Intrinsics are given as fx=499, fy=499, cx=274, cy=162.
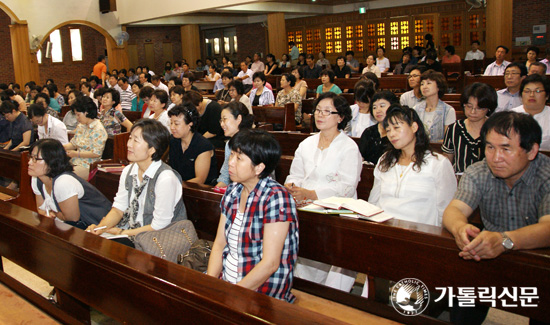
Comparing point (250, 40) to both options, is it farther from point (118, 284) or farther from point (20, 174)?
point (118, 284)

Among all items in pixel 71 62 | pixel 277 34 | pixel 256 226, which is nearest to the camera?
pixel 256 226

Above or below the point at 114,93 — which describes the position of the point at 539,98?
below

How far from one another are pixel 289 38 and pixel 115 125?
14.5 meters

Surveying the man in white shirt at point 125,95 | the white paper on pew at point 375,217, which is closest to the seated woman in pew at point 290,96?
the man in white shirt at point 125,95

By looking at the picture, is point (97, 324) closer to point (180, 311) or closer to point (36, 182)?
point (36, 182)

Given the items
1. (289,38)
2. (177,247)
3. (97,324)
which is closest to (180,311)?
(177,247)

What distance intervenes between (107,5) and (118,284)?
1553 centimetres

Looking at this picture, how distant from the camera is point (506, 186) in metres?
2.17

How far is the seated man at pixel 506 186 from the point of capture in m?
1.97

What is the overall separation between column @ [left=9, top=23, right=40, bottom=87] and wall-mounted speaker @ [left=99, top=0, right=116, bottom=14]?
7.94 feet

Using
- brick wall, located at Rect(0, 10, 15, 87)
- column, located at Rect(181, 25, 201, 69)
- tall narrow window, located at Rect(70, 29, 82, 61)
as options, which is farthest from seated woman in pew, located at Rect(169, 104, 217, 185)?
tall narrow window, located at Rect(70, 29, 82, 61)

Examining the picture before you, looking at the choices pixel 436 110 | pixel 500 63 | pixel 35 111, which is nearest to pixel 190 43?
pixel 500 63

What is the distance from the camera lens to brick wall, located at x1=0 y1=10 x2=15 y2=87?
17.5 meters

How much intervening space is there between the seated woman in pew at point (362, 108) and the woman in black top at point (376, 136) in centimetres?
80
